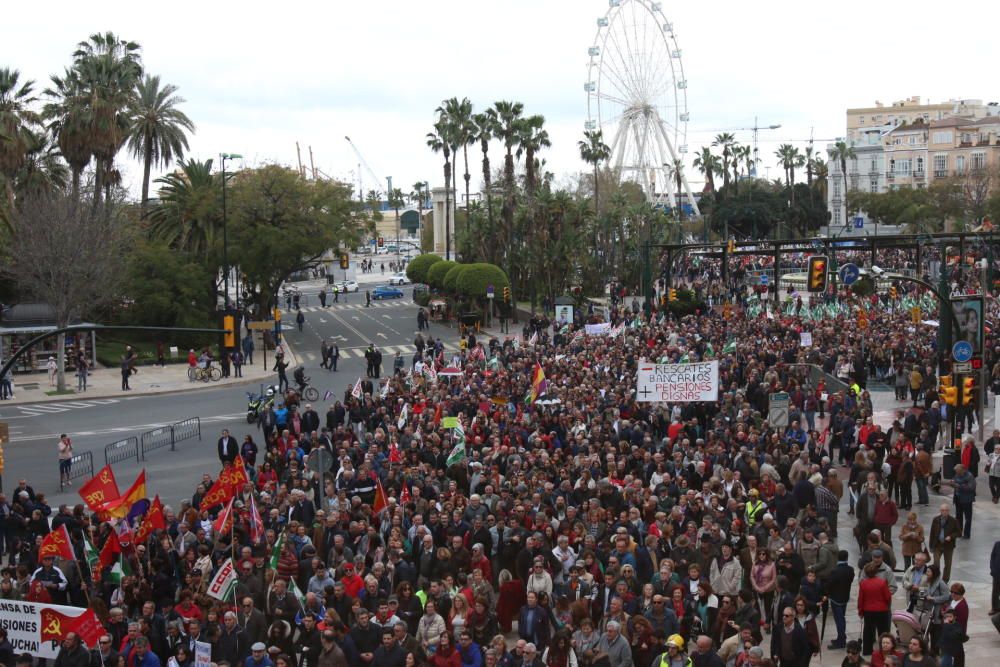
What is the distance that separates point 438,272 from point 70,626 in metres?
64.6

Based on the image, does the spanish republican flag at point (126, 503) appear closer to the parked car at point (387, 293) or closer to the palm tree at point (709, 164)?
the parked car at point (387, 293)

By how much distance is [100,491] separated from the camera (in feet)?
56.3

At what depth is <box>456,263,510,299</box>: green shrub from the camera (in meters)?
63.3

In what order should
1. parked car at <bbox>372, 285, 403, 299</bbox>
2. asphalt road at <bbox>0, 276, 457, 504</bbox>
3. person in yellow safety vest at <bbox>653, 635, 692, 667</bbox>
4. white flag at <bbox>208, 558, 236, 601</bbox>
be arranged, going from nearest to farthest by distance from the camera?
person in yellow safety vest at <bbox>653, 635, 692, 667</bbox> → white flag at <bbox>208, 558, 236, 601</bbox> → asphalt road at <bbox>0, 276, 457, 504</bbox> → parked car at <bbox>372, 285, 403, 299</bbox>

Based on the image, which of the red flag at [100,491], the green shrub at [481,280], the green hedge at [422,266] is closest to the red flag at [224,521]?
the red flag at [100,491]

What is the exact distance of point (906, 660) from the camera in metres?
9.71

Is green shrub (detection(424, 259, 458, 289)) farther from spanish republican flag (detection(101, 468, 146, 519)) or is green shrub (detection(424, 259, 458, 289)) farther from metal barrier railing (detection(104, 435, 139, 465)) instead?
spanish republican flag (detection(101, 468, 146, 519))

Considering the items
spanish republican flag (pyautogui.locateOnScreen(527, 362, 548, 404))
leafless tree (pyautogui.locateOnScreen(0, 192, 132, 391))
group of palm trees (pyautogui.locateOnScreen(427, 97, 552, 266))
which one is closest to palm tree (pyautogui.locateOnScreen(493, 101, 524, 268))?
group of palm trees (pyautogui.locateOnScreen(427, 97, 552, 266))

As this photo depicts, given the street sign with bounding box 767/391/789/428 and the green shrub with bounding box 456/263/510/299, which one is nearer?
the street sign with bounding box 767/391/789/428

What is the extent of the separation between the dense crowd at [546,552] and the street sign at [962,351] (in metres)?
1.37

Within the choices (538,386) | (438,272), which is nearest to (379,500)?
(538,386)

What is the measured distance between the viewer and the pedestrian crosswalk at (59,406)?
38.9 meters

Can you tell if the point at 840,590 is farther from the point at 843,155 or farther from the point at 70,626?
the point at 843,155

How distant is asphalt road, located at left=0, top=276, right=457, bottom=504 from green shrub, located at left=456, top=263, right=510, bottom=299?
106 inches
